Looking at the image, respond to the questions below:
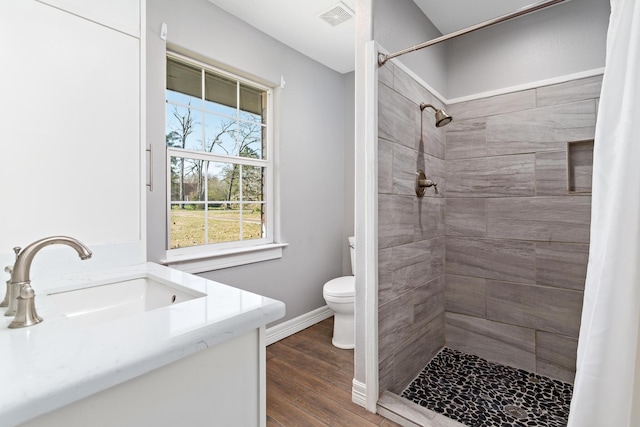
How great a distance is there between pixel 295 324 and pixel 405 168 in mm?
1671

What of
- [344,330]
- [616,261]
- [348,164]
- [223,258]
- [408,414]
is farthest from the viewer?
[348,164]

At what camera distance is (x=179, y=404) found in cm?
75

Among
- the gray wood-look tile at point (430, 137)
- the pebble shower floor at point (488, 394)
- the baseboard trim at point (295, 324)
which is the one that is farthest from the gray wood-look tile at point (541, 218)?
the baseboard trim at point (295, 324)

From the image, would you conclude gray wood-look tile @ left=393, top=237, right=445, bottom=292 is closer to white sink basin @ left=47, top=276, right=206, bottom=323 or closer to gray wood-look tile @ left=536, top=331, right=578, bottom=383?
gray wood-look tile @ left=536, top=331, right=578, bottom=383

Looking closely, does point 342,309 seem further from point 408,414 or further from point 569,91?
point 569,91

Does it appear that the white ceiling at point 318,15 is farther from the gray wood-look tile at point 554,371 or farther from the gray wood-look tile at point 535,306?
the gray wood-look tile at point 554,371

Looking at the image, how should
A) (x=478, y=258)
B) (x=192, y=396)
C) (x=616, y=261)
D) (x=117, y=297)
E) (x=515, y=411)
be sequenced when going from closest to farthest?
(x=192, y=396)
(x=616, y=261)
(x=117, y=297)
(x=515, y=411)
(x=478, y=258)

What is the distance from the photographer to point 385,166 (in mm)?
1793

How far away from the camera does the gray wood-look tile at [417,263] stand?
6.30 feet

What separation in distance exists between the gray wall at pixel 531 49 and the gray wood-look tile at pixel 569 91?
75mm

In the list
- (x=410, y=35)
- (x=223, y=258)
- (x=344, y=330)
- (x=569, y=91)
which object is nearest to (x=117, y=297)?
(x=223, y=258)

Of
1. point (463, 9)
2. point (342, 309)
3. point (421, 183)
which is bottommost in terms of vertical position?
point (342, 309)

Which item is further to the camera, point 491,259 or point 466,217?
point 466,217

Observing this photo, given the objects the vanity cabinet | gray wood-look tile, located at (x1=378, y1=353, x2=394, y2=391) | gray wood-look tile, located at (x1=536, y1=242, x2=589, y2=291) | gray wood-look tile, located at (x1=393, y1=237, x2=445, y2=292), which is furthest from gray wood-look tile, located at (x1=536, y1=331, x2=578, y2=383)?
the vanity cabinet
